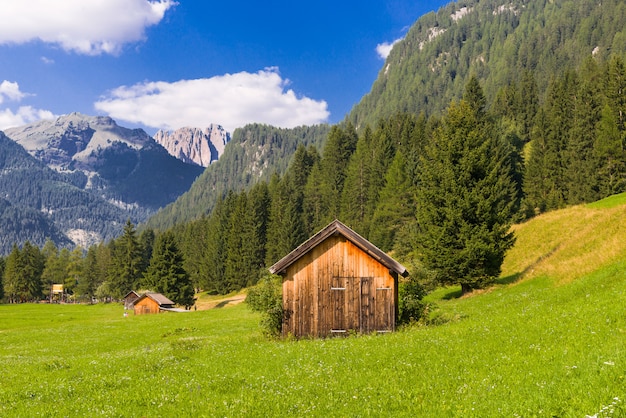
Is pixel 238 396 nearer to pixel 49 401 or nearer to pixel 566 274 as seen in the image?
pixel 49 401

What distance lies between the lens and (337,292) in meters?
24.8

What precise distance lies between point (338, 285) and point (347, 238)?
2.63 m

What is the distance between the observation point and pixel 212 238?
11556 centimetres

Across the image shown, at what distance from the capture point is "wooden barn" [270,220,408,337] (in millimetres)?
24531

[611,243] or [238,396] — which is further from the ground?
[611,243]

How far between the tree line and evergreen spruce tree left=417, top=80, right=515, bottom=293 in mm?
97

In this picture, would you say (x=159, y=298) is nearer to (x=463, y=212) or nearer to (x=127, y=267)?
(x=127, y=267)

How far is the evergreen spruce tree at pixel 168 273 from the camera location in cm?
8094

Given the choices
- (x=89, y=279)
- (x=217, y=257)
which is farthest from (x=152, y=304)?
(x=89, y=279)

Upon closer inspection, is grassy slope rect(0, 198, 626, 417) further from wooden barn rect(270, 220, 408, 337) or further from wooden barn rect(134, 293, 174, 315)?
wooden barn rect(134, 293, 174, 315)

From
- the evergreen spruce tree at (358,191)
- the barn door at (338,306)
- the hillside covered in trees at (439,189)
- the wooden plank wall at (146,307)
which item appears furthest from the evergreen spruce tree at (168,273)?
the barn door at (338,306)

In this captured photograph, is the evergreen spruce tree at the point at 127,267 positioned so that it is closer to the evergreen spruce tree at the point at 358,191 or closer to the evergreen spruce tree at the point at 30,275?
the evergreen spruce tree at the point at 30,275

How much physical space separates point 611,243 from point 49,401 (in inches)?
1302

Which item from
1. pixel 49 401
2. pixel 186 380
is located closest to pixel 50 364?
pixel 49 401
